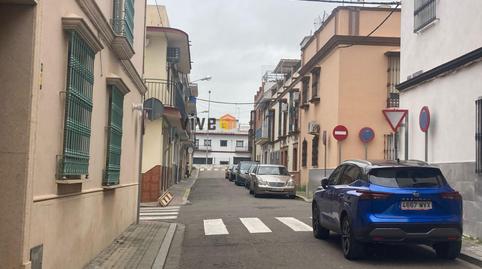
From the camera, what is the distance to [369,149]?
23.6 m

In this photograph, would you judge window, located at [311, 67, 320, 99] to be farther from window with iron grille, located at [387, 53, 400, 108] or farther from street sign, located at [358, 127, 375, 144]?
street sign, located at [358, 127, 375, 144]

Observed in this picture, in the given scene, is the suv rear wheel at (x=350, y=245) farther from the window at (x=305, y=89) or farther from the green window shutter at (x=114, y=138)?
the window at (x=305, y=89)

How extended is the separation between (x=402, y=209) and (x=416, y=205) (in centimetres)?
23

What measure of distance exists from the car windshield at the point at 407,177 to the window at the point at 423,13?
4994mm

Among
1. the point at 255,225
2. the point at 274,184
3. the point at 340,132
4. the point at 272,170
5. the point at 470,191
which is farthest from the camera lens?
the point at 272,170

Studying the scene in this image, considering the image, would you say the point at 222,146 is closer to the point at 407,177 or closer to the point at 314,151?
the point at 314,151

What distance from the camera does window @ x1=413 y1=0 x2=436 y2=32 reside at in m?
13.2

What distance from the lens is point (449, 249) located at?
9359 mm

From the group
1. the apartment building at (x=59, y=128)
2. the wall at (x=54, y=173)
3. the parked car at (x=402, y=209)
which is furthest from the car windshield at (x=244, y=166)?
the parked car at (x=402, y=209)

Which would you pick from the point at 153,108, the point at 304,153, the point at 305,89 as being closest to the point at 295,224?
the point at 153,108

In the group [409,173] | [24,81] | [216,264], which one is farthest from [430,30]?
[24,81]

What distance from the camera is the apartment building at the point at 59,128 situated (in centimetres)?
535

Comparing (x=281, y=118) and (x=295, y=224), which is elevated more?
(x=281, y=118)

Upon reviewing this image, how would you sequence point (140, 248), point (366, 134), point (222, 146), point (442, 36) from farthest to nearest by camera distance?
point (222, 146) → point (366, 134) → point (442, 36) → point (140, 248)
